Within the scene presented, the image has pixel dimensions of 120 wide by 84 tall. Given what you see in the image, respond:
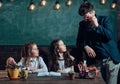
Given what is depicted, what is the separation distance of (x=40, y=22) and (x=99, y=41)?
10.9 ft

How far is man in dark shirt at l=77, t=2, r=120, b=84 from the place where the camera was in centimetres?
568

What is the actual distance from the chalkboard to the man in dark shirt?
2.98 m

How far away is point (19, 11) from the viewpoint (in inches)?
354

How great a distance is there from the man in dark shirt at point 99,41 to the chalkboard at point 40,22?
2975 mm

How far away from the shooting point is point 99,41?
589 centimetres

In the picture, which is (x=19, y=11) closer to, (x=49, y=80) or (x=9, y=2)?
(x=9, y=2)

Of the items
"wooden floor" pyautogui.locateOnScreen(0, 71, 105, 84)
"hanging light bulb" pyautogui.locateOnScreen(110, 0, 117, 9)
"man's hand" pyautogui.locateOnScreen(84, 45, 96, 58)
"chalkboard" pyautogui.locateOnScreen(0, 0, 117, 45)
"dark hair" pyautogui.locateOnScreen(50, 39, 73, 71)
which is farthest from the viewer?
"chalkboard" pyautogui.locateOnScreen(0, 0, 117, 45)

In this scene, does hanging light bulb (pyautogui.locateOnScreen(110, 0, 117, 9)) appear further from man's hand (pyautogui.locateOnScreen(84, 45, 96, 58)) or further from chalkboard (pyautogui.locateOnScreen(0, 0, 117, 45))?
man's hand (pyautogui.locateOnScreen(84, 45, 96, 58))

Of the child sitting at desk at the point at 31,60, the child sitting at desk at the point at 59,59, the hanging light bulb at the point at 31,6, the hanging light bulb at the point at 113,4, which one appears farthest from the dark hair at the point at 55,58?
the hanging light bulb at the point at 113,4

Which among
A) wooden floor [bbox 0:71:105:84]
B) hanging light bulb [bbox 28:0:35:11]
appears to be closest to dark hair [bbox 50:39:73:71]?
wooden floor [bbox 0:71:105:84]

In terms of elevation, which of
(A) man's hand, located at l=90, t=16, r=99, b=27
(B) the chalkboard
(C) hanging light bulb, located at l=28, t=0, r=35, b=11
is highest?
(C) hanging light bulb, located at l=28, t=0, r=35, b=11

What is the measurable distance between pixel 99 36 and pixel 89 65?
0.49 m

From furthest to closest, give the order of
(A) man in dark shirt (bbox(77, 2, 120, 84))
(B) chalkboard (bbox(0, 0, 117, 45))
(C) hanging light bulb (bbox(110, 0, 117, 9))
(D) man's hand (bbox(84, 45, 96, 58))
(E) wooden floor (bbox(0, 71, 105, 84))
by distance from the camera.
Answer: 1. (B) chalkboard (bbox(0, 0, 117, 45))
2. (C) hanging light bulb (bbox(110, 0, 117, 9))
3. (D) man's hand (bbox(84, 45, 96, 58))
4. (A) man in dark shirt (bbox(77, 2, 120, 84))
5. (E) wooden floor (bbox(0, 71, 105, 84))

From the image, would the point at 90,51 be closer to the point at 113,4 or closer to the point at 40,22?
the point at 113,4
